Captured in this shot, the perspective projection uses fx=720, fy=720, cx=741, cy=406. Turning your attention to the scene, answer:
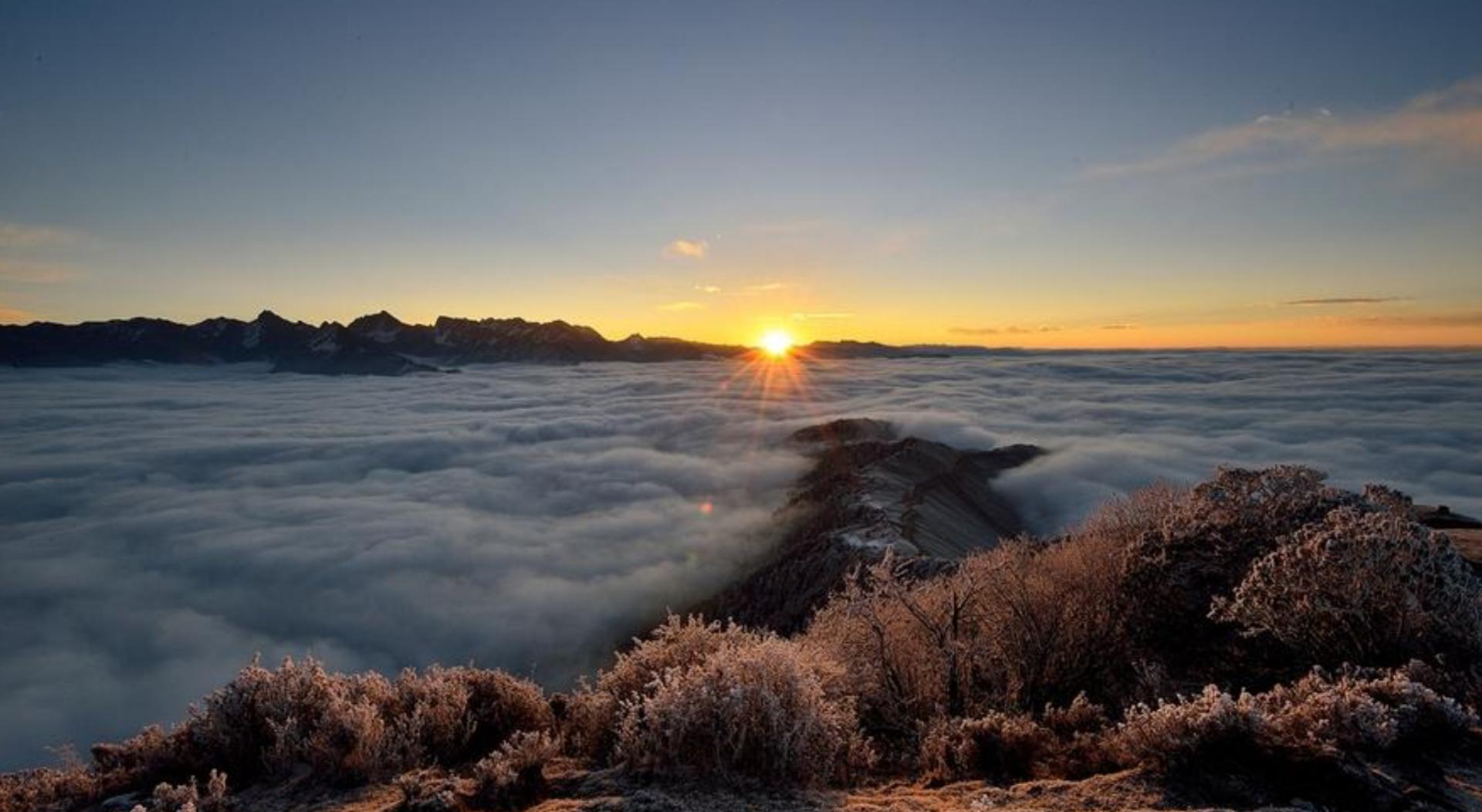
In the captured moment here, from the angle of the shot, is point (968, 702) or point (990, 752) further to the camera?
point (968, 702)

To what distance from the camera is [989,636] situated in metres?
9.22

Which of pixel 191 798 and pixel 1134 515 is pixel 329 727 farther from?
pixel 1134 515

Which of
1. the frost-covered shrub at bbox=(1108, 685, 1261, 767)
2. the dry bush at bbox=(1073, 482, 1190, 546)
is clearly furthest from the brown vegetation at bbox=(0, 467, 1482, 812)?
the dry bush at bbox=(1073, 482, 1190, 546)

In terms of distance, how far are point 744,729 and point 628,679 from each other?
2.03 m

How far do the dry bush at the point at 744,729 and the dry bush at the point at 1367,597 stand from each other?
4.77 m

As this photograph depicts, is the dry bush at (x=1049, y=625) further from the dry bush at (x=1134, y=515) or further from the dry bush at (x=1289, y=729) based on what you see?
the dry bush at (x=1289, y=729)

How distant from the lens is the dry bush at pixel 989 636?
7672 mm

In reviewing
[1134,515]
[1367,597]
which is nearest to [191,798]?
Result: [1367,597]

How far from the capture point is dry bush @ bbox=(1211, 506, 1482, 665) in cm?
639

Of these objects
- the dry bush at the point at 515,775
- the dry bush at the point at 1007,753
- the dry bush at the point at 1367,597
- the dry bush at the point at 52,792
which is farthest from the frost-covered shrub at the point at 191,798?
the dry bush at the point at 1367,597

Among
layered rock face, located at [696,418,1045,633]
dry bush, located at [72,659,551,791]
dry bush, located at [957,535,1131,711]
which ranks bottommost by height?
layered rock face, located at [696,418,1045,633]

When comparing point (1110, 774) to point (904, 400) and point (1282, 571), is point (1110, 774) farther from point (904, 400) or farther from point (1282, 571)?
point (904, 400)

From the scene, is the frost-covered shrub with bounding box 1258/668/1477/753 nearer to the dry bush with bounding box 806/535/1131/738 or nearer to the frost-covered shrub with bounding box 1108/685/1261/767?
the frost-covered shrub with bounding box 1108/685/1261/767

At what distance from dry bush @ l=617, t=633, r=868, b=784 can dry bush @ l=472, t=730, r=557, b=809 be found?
0.54m
